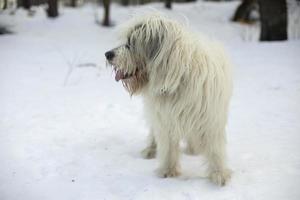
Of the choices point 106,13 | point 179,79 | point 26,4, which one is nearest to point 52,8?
point 106,13

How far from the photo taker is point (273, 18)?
31.3 ft

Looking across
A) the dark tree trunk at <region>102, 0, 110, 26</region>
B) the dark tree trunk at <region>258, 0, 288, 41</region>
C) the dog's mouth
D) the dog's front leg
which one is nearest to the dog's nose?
the dog's mouth

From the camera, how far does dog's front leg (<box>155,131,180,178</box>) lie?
430cm

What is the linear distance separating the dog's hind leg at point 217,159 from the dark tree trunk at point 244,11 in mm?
9992

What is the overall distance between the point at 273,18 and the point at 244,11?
422cm

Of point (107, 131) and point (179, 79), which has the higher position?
point (179, 79)

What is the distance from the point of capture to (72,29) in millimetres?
11742

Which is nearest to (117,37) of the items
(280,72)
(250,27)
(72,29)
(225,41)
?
(280,72)

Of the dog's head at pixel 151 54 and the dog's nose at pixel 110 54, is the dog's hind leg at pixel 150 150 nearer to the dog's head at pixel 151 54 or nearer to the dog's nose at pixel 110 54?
the dog's head at pixel 151 54

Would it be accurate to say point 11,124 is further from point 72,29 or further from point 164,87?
point 72,29

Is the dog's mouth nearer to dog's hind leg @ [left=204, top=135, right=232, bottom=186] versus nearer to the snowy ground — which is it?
the snowy ground

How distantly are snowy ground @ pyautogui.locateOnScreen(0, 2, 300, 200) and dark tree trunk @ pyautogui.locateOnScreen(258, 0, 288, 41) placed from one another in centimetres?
42

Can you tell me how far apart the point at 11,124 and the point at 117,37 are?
2244 millimetres

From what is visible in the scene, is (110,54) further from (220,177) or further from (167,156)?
(220,177)
